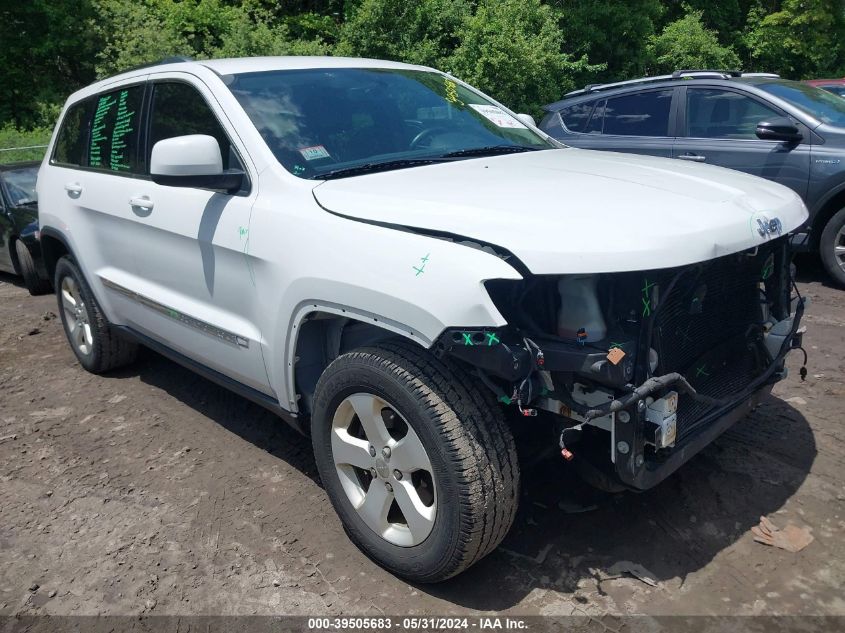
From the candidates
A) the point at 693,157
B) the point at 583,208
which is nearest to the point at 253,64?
the point at 583,208

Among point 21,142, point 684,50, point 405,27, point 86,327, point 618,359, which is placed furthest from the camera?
point 684,50

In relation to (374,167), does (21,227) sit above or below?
below

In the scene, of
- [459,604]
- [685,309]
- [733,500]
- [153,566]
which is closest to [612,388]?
[685,309]

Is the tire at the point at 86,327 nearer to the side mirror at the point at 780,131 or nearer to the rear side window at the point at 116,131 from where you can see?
the rear side window at the point at 116,131

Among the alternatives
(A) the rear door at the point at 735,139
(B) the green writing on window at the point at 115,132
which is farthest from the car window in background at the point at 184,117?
(A) the rear door at the point at 735,139

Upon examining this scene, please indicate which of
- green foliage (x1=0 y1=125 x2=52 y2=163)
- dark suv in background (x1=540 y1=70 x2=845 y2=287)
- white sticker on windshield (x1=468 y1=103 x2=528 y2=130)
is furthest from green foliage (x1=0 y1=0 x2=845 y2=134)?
white sticker on windshield (x1=468 y1=103 x2=528 y2=130)

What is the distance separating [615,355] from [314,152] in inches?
64.1

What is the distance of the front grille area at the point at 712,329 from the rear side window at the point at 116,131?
9.62ft

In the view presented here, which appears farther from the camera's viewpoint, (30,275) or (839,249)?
(30,275)

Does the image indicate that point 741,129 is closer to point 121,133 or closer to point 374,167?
point 374,167

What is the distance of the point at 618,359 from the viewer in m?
2.34

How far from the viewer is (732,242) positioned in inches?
98.0

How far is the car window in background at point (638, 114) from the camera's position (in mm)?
7148

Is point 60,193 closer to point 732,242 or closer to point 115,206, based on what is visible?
point 115,206
